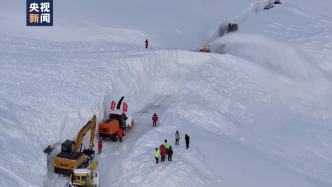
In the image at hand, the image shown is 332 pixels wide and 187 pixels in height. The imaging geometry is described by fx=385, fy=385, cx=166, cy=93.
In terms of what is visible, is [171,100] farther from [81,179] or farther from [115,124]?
[81,179]

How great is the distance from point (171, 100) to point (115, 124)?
6.14m

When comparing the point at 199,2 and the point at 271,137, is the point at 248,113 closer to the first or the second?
the point at 271,137

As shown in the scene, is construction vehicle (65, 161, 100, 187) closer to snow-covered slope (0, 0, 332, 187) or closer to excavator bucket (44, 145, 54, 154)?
snow-covered slope (0, 0, 332, 187)

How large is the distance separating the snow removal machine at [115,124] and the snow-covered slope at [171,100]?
49cm

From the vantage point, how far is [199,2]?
174 ft

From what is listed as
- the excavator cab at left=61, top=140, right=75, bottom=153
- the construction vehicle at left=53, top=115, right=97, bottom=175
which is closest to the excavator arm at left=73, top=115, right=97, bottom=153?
the construction vehicle at left=53, top=115, right=97, bottom=175

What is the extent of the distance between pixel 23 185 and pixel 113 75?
11746mm

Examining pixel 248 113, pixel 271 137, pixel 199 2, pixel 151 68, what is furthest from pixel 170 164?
pixel 199 2

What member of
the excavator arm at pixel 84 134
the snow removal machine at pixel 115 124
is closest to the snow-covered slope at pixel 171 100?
the snow removal machine at pixel 115 124

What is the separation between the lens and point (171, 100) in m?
26.1

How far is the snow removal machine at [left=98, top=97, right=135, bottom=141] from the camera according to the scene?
2064 cm

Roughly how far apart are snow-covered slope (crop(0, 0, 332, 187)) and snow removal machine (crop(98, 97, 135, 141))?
486mm

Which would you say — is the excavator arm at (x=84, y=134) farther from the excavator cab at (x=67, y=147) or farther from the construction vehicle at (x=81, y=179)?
the construction vehicle at (x=81, y=179)

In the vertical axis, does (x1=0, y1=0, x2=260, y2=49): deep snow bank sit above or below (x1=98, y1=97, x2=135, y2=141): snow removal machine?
above
